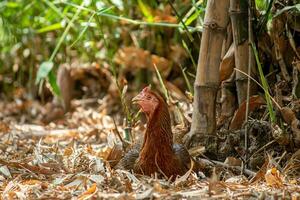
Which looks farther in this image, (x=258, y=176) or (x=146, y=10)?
(x=146, y=10)

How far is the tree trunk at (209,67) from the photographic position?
7.66ft

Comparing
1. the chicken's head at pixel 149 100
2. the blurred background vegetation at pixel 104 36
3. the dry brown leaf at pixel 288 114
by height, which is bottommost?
the dry brown leaf at pixel 288 114

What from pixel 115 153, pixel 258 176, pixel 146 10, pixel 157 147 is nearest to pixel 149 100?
pixel 157 147

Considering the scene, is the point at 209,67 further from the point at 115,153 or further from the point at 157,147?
the point at 115,153

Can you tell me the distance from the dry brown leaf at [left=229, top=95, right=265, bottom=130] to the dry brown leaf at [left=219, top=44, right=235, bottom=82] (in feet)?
0.50

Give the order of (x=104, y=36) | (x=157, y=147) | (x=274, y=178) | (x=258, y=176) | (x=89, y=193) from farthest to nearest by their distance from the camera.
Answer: (x=104, y=36), (x=157, y=147), (x=258, y=176), (x=274, y=178), (x=89, y=193)

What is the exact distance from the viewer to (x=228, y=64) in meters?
2.48

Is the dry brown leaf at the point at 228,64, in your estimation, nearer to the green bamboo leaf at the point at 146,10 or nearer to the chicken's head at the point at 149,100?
the chicken's head at the point at 149,100

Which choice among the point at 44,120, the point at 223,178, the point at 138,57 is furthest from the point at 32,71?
the point at 223,178

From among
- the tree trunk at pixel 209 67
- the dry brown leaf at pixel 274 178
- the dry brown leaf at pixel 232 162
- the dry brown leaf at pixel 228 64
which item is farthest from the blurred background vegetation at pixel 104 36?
the dry brown leaf at pixel 274 178

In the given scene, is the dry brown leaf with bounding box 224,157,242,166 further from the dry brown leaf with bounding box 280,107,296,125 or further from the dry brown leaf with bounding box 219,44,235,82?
the dry brown leaf with bounding box 219,44,235,82

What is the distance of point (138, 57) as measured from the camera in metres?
4.24

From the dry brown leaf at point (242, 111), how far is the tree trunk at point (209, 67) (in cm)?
8

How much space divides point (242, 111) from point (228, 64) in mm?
186
